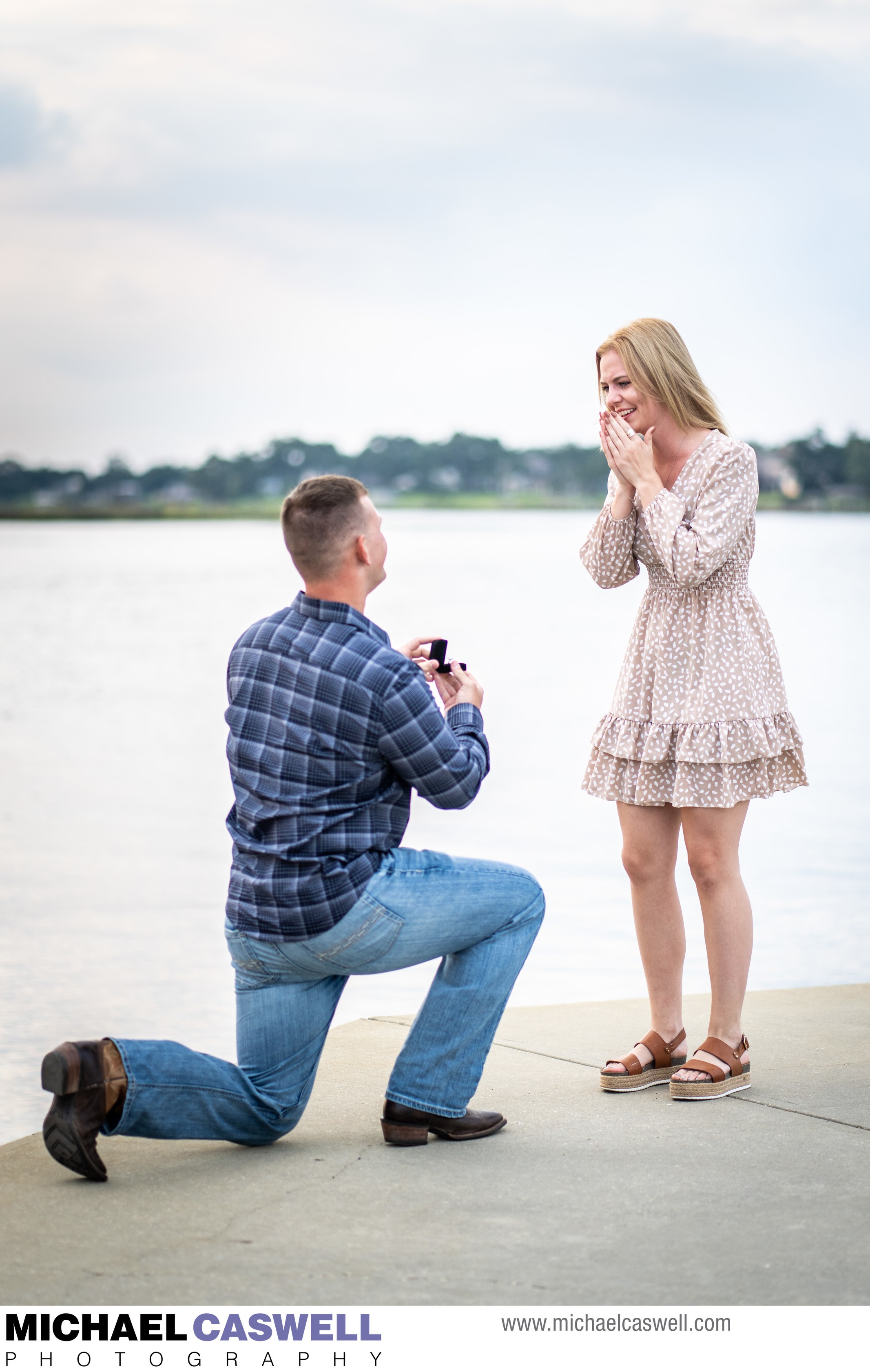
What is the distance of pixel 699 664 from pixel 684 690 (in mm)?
65

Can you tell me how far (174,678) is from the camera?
58.4 feet

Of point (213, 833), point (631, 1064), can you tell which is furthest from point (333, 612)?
point (213, 833)

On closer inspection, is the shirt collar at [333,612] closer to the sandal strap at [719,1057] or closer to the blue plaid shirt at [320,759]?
the blue plaid shirt at [320,759]

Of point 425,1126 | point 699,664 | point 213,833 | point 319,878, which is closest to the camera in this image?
point 319,878

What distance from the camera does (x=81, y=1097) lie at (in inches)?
93.3

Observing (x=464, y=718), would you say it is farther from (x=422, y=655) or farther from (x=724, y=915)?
(x=724, y=915)

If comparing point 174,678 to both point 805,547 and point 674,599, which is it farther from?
point 805,547

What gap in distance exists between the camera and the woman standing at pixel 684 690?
2973mm

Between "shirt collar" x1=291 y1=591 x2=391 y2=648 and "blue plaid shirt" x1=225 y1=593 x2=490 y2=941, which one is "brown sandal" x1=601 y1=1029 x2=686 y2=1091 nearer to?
"blue plaid shirt" x1=225 y1=593 x2=490 y2=941

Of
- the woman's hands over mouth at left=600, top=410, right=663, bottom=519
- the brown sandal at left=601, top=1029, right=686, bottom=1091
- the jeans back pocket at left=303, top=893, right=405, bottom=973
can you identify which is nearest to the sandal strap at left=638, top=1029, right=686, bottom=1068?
the brown sandal at left=601, top=1029, right=686, bottom=1091

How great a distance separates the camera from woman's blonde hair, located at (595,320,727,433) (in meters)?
3.03

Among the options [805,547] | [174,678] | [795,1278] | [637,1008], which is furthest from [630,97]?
[805,547]

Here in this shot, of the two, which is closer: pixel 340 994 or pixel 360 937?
pixel 360 937
